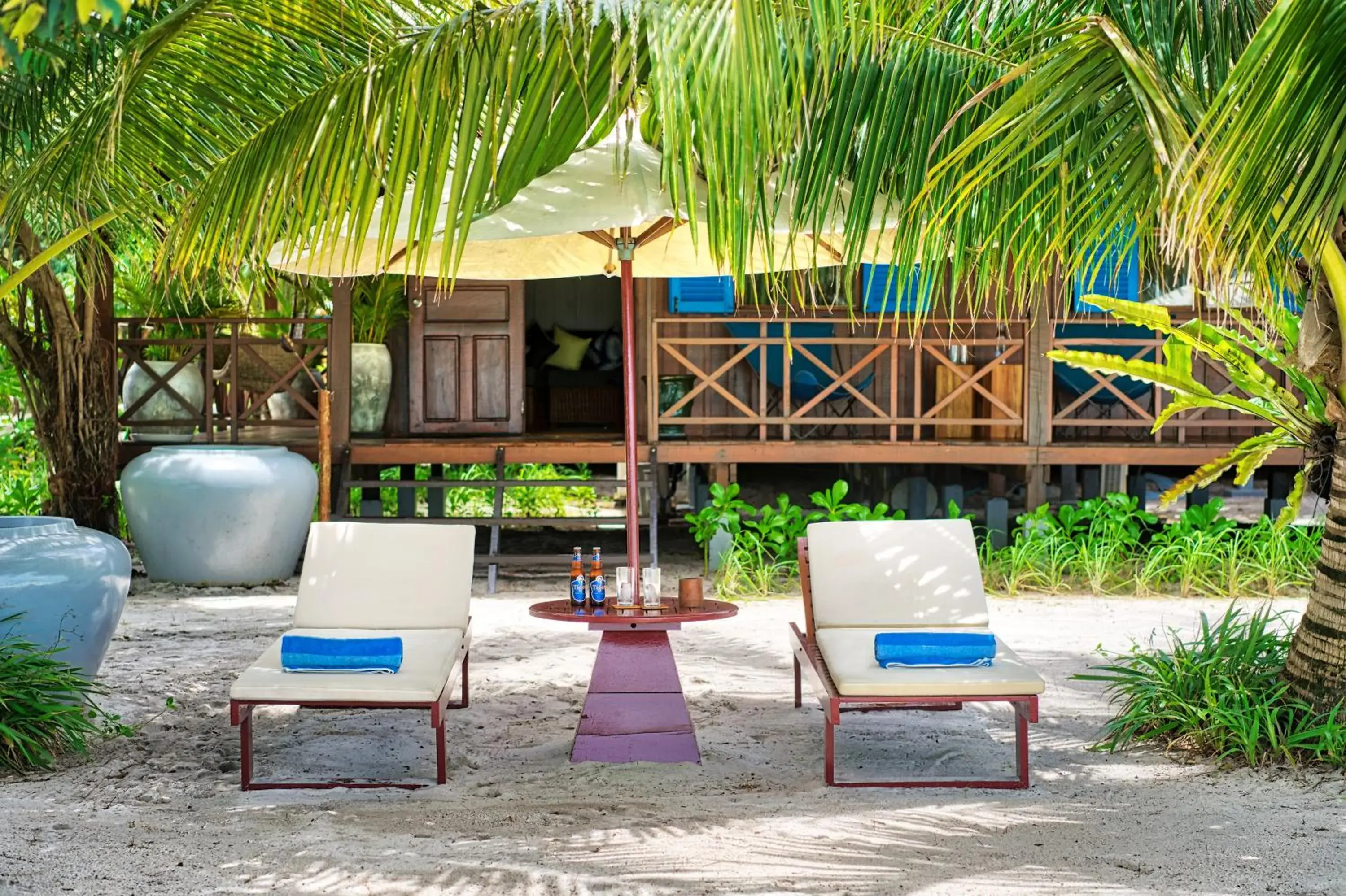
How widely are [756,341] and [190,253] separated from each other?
6216 millimetres

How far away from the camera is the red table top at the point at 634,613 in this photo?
4.88 meters

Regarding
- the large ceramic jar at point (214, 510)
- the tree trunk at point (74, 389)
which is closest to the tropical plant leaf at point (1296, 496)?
the large ceramic jar at point (214, 510)

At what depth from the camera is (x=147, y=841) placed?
3.95 m

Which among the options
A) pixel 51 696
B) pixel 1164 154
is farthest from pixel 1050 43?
pixel 51 696

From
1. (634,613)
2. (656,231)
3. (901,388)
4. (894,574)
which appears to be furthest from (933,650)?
(901,388)

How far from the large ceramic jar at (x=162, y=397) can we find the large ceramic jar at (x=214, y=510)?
137cm

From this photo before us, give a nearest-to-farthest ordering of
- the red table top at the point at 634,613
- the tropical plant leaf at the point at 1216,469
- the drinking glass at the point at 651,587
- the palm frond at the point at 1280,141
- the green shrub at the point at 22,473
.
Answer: the palm frond at the point at 1280,141, the red table top at the point at 634,613, the drinking glass at the point at 651,587, the tropical plant leaf at the point at 1216,469, the green shrub at the point at 22,473

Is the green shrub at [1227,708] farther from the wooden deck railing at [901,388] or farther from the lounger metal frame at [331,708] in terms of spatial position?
the wooden deck railing at [901,388]

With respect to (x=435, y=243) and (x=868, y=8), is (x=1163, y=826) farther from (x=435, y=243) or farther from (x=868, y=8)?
(x=435, y=243)

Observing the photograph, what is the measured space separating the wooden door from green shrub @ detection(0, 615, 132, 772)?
5778mm

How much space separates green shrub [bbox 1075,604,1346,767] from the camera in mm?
4621

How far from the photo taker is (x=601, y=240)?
19.3 ft

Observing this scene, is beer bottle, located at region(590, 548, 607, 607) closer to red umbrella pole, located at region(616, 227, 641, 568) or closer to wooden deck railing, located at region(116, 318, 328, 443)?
Result: red umbrella pole, located at region(616, 227, 641, 568)

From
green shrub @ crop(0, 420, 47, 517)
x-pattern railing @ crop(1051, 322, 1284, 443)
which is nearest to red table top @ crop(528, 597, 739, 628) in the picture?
x-pattern railing @ crop(1051, 322, 1284, 443)
